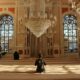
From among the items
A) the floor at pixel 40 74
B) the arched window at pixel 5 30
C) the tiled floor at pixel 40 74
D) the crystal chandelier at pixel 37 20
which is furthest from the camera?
the arched window at pixel 5 30

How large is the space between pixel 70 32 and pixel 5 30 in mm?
5997

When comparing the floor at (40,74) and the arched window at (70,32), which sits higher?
the arched window at (70,32)

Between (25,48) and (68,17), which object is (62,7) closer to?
(68,17)

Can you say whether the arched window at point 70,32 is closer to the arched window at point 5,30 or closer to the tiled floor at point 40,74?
the arched window at point 5,30

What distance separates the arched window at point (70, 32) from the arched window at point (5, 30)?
503 centimetres

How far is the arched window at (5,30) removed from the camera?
83.5ft

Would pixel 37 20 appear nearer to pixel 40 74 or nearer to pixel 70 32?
pixel 40 74

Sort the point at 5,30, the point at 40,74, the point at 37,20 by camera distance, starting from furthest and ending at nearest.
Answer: the point at 5,30 → the point at 37,20 → the point at 40,74

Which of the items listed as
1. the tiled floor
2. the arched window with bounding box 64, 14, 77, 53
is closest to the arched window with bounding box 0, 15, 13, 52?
the arched window with bounding box 64, 14, 77, 53

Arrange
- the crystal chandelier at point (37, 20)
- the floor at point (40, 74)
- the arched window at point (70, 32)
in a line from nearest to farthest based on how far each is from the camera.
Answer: the floor at point (40, 74) < the crystal chandelier at point (37, 20) < the arched window at point (70, 32)

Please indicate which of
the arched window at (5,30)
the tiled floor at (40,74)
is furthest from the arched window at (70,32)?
the tiled floor at (40,74)

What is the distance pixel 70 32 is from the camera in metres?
25.4

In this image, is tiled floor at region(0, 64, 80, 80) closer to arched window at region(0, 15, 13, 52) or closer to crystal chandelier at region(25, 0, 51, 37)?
crystal chandelier at region(25, 0, 51, 37)

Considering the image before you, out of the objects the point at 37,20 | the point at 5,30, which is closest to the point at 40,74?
the point at 37,20
